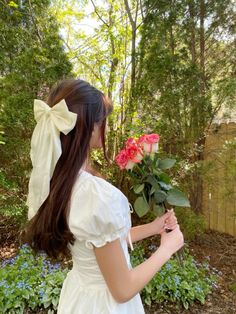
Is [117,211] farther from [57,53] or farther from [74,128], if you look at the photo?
[57,53]

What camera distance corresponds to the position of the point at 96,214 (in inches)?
34.9

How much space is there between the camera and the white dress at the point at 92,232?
0.89 metres

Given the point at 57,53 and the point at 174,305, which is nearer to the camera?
the point at 174,305

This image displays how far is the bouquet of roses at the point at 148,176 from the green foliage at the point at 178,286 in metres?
1.47

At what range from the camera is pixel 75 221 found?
2.96 ft

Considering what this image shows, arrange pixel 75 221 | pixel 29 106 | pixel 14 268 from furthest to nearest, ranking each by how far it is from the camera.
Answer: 1. pixel 29 106
2. pixel 14 268
3. pixel 75 221

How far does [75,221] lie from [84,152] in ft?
0.65

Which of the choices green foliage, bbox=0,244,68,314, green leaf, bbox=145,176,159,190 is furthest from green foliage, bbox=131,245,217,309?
green leaf, bbox=145,176,159,190

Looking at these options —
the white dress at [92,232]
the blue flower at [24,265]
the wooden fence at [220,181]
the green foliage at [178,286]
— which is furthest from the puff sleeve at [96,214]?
the wooden fence at [220,181]

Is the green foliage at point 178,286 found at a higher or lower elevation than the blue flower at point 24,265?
lower

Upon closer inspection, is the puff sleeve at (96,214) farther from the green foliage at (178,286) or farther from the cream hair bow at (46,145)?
the green foliage at (178,286)

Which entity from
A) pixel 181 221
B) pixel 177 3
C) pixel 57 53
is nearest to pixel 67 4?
pixel 57 53

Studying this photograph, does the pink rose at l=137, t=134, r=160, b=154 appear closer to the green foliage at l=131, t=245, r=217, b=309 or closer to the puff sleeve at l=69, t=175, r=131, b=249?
the puff sleeve at l=69, t=175, r=131, b=249

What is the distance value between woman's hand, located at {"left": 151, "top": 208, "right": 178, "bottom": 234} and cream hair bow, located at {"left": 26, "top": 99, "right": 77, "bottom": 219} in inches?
16.2
